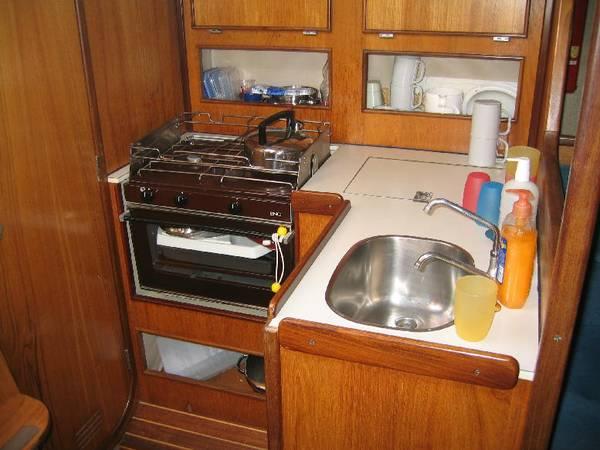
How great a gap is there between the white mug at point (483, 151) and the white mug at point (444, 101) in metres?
0.20

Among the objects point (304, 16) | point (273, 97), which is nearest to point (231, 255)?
point (273, 97)

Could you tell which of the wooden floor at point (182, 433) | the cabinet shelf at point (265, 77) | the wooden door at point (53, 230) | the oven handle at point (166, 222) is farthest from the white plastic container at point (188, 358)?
the cabinet shelf at point (265, 77)

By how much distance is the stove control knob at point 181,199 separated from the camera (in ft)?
6.38

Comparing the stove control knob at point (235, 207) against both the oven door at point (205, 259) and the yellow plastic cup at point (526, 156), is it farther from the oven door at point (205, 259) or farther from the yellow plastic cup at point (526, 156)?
the yellow plastic cup at point (526, 156)

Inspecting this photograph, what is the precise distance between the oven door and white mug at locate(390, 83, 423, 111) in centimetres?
74

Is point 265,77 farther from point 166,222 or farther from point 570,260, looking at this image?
point 570,260

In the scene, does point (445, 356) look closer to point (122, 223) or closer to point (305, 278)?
point (305, 278)

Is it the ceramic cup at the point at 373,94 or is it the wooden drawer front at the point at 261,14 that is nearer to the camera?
the wooden drawer front at the point at 261,14

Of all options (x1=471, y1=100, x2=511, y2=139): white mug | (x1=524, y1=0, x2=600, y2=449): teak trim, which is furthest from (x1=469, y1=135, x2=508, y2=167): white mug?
(x1=524, y1=0, x2=600, y2=449): teak trim

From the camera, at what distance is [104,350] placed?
204cm

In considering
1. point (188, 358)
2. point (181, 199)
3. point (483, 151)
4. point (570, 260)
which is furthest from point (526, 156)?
point (188, 358)

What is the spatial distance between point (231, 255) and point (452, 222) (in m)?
0.74

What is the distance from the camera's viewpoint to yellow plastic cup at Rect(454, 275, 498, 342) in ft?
3.66

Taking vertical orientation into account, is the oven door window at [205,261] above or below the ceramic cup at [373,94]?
below
